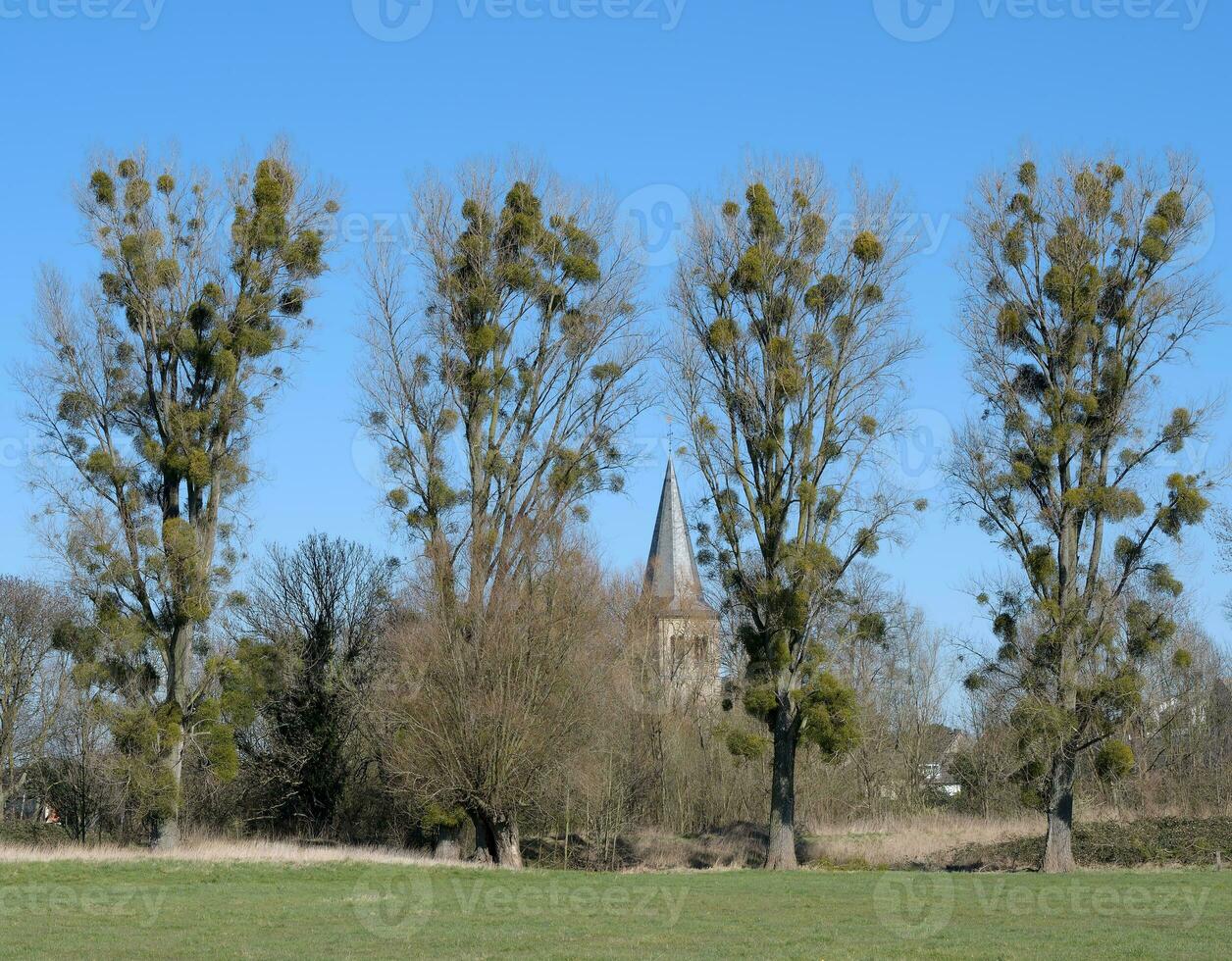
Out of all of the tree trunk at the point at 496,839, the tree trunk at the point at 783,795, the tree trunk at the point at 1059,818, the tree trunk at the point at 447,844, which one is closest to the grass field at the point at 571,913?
the tree trunk at the point at 1059,818

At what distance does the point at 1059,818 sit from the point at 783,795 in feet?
18.7

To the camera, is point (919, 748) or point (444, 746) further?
point (919, 748)

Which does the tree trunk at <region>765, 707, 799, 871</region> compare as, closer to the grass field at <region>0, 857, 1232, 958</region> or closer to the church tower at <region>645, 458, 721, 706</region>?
the grass field at <region>0, 857, 1232, 958</region>

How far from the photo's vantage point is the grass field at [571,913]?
13.9 m

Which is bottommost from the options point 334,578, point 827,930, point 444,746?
point 827,930

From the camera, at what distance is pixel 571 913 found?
57.8ft

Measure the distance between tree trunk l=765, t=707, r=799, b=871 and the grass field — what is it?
377 cm

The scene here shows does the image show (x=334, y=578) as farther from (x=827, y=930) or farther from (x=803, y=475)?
(x=827, y=930)

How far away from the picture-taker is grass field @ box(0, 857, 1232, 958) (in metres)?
13.9

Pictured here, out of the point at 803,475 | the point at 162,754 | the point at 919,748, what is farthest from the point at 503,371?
the point at 919,748

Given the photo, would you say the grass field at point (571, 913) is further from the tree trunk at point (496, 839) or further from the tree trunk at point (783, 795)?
the tree trunk at point (496, 839)

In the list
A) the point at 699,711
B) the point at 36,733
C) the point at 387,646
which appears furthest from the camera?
the point at 699,711

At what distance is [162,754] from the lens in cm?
2819

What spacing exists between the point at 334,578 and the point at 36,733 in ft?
47.9
